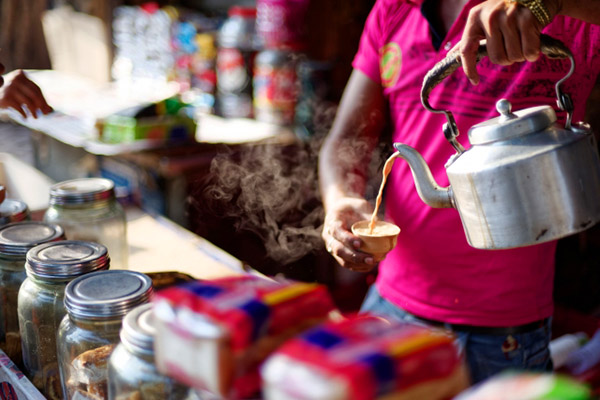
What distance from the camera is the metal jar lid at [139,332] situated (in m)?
0.84

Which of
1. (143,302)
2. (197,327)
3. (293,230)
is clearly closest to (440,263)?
(143,302)

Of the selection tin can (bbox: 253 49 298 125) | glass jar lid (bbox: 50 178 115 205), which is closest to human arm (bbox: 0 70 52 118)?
glass jar lid (bbox: 50 178 115 205)

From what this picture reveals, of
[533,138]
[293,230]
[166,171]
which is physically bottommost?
[293,230]

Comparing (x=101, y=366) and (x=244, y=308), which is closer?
(x=244, y=308)

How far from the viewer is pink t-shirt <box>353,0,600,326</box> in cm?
165

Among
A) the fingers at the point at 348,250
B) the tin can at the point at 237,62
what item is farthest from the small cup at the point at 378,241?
the tin can at the point at 237,62

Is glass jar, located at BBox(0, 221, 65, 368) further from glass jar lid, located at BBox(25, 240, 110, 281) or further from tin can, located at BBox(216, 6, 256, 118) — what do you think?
tin can, located at BBox(216, 6, 256, 118)

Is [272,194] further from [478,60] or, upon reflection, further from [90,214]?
[478,60]

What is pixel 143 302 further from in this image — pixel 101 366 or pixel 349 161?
pixel 349 161

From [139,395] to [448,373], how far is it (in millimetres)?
475

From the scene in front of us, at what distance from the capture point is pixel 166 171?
134 inches

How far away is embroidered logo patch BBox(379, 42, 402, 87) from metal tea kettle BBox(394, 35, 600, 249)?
68 cm

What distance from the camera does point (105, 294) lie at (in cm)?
106

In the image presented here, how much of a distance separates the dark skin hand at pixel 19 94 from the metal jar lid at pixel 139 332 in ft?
3.51
